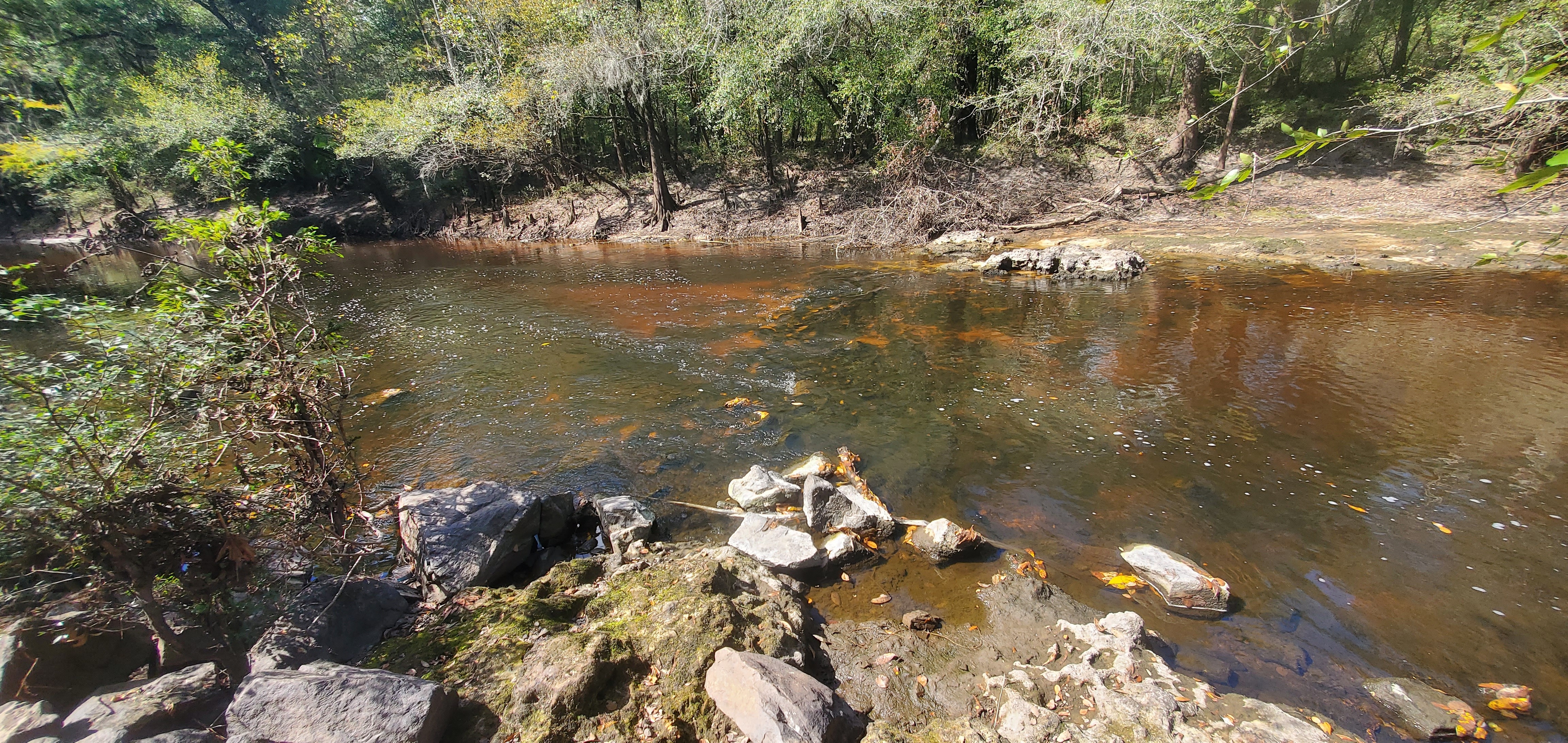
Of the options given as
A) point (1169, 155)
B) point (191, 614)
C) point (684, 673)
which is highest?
point (1169, 155)

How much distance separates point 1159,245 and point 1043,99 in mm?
5857

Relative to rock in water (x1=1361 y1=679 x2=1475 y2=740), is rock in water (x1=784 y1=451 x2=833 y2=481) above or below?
above

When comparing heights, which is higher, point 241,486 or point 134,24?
point 134,24

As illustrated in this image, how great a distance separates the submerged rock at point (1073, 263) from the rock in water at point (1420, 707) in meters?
10.9

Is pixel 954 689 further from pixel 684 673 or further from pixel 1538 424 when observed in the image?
pixel 1538 424

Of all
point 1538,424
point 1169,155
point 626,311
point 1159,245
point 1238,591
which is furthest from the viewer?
point 1169,155

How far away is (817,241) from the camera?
21078mm

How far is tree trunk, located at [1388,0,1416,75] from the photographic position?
64.3 feet

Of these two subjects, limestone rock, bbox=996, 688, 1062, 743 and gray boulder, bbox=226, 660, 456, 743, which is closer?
gray boulder, bbox=226, 660, 456, 743

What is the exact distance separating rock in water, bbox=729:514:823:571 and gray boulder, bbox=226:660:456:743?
240 cm

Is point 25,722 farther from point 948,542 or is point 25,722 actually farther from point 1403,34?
point 1403,34

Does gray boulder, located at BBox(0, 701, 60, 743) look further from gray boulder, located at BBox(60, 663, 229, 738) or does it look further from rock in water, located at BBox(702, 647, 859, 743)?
rock in water, located at BBox(702, 647, 859, 743)

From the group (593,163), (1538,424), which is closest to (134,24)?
(593,163)

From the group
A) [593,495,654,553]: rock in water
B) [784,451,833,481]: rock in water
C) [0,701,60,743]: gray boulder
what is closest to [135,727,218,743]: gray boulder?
[0,701,60,743]: gray boulder
